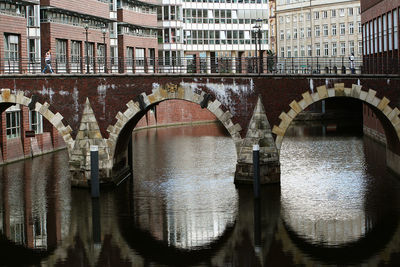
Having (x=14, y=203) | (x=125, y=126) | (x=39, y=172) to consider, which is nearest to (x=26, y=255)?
(x=14, y=203)

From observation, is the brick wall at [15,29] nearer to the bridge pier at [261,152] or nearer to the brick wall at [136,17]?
the bridge pier at [261,152]

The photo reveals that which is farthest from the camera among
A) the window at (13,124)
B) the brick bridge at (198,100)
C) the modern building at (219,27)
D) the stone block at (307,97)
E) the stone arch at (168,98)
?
the modern building at (219,27)

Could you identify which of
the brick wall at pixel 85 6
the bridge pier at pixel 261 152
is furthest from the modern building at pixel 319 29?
the bridge pier at pixel 261 152

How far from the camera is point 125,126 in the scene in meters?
53.2

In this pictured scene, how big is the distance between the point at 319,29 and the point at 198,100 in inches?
3371

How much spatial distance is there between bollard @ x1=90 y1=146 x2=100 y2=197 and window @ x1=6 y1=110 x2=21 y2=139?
18487 mm

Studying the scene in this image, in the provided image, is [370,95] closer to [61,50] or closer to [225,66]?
[225,66]

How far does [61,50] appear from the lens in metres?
71.4

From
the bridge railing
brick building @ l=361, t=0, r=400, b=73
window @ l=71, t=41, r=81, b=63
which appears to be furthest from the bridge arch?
window @ l=71, t=41, r=81, b=63

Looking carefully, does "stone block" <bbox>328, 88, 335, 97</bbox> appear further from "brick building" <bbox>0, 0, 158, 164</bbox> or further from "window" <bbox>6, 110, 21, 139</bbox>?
"window" <bbox>6, 110, 21, 139</bbox>

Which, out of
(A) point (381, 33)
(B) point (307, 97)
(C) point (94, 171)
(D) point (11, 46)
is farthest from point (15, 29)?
(A) point (381, 33)

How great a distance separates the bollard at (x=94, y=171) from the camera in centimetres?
4728

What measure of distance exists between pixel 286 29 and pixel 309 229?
10572 cm

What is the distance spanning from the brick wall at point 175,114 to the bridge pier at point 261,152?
50.3m
